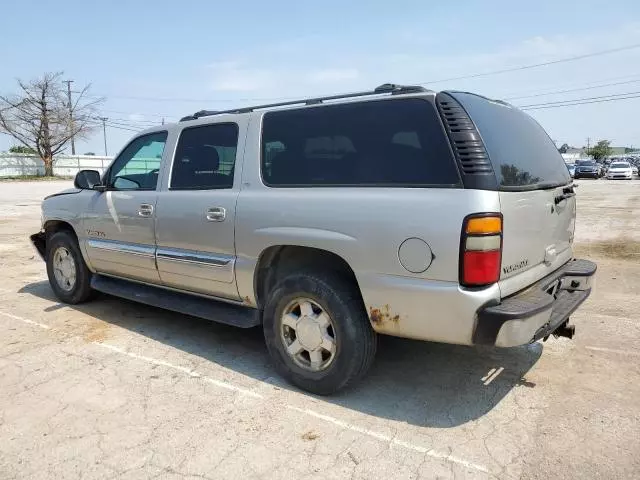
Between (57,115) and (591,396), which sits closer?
(591,396)

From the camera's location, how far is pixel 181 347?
4.41m

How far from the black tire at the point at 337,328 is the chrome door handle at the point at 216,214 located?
0.71 metres

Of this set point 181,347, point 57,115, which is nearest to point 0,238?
point 181,347

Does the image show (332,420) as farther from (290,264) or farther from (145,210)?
(145,210)

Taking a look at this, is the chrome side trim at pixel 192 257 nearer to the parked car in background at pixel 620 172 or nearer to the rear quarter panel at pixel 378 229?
the rear quarter panel at pixel 378 229

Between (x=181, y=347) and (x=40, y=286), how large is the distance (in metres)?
3.35

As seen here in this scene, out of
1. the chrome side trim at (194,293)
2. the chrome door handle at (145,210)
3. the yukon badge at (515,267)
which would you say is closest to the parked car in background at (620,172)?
the yukon badge at (515,267)

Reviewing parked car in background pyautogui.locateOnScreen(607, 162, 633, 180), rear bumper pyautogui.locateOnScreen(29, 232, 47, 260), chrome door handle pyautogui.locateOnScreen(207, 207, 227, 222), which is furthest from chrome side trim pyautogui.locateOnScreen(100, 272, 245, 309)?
parked car in background pyautogui.locateOnScreen(607, 162, 633, 180)

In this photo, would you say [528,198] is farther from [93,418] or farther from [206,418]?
[93,418]

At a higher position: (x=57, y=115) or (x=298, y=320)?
(x=57, y=115)

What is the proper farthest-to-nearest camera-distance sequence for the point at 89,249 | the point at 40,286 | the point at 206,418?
1. the point at 40,286
2. the point at 89,249
3. the point at 206,418

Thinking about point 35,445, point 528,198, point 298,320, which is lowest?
point 35,445

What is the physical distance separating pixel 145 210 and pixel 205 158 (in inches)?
29.9

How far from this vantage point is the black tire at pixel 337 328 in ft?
10.7
